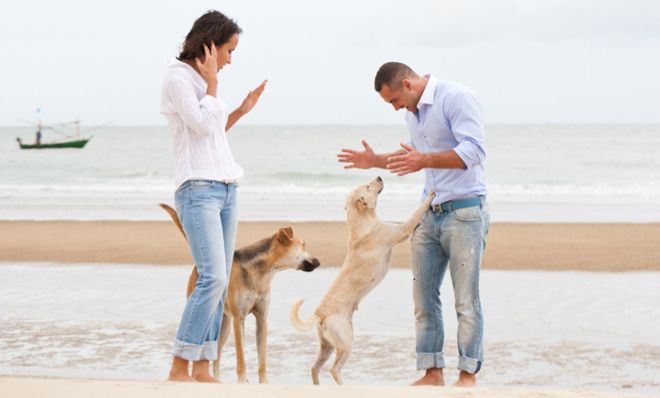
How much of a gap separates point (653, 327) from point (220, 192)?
4.45 meters

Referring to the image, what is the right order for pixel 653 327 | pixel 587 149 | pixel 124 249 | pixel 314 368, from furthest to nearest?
pixel 587 149, pixel 124 249, pixel 653 327, pixel 314 368

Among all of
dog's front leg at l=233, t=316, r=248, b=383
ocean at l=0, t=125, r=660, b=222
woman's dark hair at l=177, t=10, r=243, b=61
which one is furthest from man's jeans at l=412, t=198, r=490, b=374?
ocean at l=0, t=125, r=660, b=222

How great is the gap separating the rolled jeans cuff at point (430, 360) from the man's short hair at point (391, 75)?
1.61 m

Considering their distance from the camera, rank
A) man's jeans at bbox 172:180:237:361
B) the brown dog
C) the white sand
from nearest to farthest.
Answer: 1. man's jeans at bbox 172:180:237:361
2. the brown dog
3. the white sand

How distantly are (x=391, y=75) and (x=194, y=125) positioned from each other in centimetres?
122

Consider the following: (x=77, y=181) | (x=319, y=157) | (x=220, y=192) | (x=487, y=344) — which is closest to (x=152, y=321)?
(x=487, y=344)

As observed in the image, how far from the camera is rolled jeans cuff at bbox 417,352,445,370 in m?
5.53

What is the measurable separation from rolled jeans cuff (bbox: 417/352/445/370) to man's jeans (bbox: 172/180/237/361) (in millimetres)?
1380

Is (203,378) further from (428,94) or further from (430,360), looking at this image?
(428,94)

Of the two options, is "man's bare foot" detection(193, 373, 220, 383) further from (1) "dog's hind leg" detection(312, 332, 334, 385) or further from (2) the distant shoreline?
(2) the distant shoreline

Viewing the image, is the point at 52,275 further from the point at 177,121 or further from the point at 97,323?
the point at 177,121

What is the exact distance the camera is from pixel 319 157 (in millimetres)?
47719

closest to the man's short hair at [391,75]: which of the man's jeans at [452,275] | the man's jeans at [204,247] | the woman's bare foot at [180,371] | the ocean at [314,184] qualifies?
the man's jeans at [452,275]

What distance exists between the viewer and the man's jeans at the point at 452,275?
521 centimetres
